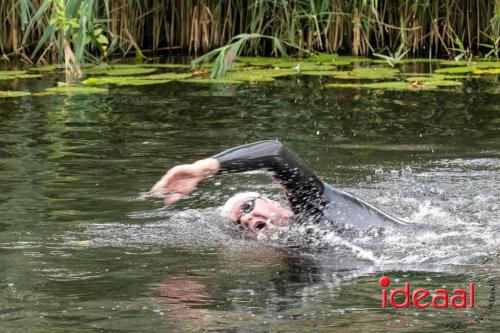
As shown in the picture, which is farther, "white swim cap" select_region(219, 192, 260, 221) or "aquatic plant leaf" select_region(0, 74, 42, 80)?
"aquatic plant leaf" select_region(0, 74, 42, 80)

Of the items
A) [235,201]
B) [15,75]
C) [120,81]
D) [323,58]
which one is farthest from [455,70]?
[235,201]

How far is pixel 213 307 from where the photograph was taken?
4621 mm

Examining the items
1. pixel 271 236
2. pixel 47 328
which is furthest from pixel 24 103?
pixel 47 328

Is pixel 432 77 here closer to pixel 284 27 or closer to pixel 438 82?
pixel 438 82

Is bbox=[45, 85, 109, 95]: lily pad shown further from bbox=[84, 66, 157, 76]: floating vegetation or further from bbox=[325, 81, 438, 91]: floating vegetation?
bbox=[325, 81, 438, 91]: floating vegetation

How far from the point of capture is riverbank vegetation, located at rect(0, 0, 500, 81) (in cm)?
1286

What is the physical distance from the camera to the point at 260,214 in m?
6.11

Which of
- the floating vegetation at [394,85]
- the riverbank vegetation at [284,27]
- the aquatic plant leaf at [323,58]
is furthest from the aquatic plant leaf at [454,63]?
the floating vegetation at [394,85]

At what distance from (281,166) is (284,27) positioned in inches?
307

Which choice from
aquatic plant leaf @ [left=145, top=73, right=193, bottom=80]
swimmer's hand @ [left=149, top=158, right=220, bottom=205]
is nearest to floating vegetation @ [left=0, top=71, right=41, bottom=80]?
aquatic plant leaf @ [left=145, top=73, right=193, bottom=80]

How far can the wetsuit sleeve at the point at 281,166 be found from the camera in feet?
18.1

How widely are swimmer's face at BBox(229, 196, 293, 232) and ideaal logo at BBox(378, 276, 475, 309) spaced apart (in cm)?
129

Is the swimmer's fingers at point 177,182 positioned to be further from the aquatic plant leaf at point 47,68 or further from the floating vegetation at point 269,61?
the aquatic plant leaf at point 47,68

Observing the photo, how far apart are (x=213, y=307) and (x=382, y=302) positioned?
677 mm
